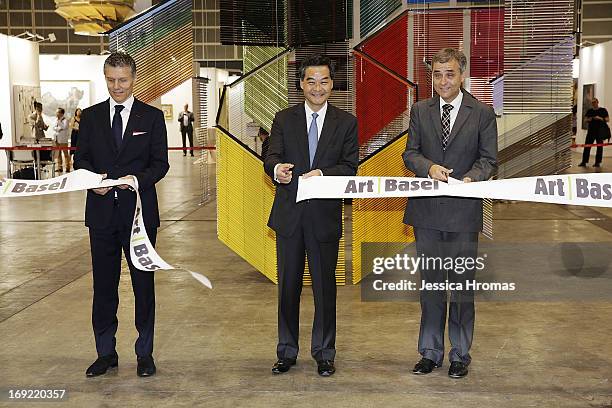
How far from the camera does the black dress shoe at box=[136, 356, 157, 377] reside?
4590 millimetres

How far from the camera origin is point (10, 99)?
2206 centimetres

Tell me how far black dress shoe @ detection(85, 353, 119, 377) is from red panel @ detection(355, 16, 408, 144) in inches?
163

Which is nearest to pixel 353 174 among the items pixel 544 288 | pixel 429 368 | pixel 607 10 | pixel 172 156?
pixel 429 368

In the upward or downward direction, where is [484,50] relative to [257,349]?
upward

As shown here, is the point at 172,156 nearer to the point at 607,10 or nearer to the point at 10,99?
the point at 10,99

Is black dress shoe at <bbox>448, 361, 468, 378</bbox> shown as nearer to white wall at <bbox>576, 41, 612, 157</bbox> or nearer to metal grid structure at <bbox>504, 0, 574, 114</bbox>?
metal grid structure at <bbox>504, 0, 574, 114</bbox>

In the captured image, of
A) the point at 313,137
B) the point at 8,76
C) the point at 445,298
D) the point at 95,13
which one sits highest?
the point at 95,13

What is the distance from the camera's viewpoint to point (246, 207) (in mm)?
7301

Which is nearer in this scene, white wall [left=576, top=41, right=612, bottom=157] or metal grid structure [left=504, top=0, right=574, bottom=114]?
metal grid structure [left=504, top=0, right=574, bottom=114]

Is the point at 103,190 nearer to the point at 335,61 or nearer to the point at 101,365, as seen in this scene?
the point at 101,365

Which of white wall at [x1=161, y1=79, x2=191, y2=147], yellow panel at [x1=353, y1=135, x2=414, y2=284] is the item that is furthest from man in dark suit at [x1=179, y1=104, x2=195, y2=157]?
yellow panel at [x1=353, y1=135, x2=414, y2=284]

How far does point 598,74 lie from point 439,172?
2349 centimetres

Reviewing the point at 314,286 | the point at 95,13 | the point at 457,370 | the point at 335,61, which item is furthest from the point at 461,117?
the point at 95,13

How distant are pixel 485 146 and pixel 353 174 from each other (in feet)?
2.36
